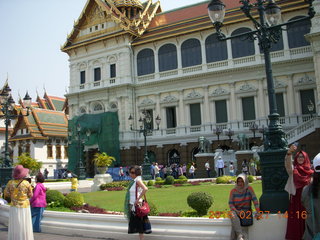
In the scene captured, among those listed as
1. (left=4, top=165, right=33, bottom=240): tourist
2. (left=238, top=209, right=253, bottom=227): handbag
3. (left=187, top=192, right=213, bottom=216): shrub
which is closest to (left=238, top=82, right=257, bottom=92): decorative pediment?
(left=187, top=192, right=213, bottom=216): shrub

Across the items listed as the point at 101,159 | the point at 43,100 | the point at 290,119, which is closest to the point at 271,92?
the point at 101,159

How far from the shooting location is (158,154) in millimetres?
35938

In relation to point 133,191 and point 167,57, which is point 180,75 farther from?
point 133,191

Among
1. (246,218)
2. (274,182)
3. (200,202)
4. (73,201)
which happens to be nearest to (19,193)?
(200,202)

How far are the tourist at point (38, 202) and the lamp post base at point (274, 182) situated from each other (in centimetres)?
540

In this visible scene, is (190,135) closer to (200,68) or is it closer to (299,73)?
(200,68)

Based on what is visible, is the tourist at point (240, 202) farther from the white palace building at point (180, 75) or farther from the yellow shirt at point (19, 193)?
the white palace building at point (180, 75)

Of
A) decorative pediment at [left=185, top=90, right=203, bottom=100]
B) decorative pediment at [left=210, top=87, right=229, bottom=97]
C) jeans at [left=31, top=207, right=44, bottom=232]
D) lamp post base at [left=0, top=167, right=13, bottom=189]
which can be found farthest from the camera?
decorative pediment at [left=185, top=90, right=203, bottom=100]

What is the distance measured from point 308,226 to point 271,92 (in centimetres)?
304

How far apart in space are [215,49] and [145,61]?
7.53 m

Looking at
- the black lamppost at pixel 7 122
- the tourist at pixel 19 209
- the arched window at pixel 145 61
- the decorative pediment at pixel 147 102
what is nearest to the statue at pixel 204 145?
the decorative pediment at pixel 147 102

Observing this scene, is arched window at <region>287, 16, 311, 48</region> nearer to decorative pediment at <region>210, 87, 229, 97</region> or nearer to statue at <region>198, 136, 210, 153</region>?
decorative pediment at <region>210, 87, 229, 97</region>

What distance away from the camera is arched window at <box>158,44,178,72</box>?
119 feet

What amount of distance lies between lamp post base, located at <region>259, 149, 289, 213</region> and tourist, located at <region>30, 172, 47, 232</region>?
5402 millimetres
